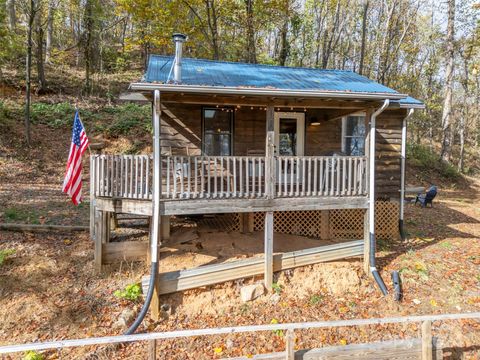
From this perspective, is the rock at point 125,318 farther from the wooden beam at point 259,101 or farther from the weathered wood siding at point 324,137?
the weathered wood siding at point 324,137

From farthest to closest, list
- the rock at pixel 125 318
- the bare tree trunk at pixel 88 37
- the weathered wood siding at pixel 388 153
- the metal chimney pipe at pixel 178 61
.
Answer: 1. the bare tree trunk at pixel 88 37
2. the weathered wood siding at pixel 388 153
3. the metal chimney pipe at pixel 178 61
4. the rock at pixel 125 318

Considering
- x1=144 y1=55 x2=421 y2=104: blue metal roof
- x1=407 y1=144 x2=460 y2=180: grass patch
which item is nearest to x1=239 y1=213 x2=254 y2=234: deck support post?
x1=144 y1=55 x2=421 y2=104: blue metal roof

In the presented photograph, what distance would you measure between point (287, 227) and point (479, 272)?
4.78 meters

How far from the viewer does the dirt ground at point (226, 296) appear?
5480 millimetres

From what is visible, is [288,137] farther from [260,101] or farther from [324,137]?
[260,101]

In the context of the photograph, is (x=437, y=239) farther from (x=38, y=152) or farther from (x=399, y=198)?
(x=38, y=152)

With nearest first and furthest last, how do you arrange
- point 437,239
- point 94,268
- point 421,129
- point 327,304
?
point 327,304
point 94,268
point 437,239
point 421,129

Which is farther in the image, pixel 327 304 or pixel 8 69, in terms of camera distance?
pixel 8 69

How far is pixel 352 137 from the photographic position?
33.6ft

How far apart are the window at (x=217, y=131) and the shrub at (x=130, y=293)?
431cm

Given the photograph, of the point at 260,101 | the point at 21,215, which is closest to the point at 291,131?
the point at 260,101

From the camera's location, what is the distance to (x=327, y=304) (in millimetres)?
6523

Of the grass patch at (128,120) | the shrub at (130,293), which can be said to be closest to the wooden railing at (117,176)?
the shrub at (130,293)

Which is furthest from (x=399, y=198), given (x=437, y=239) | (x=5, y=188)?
(x=5, y=188)
